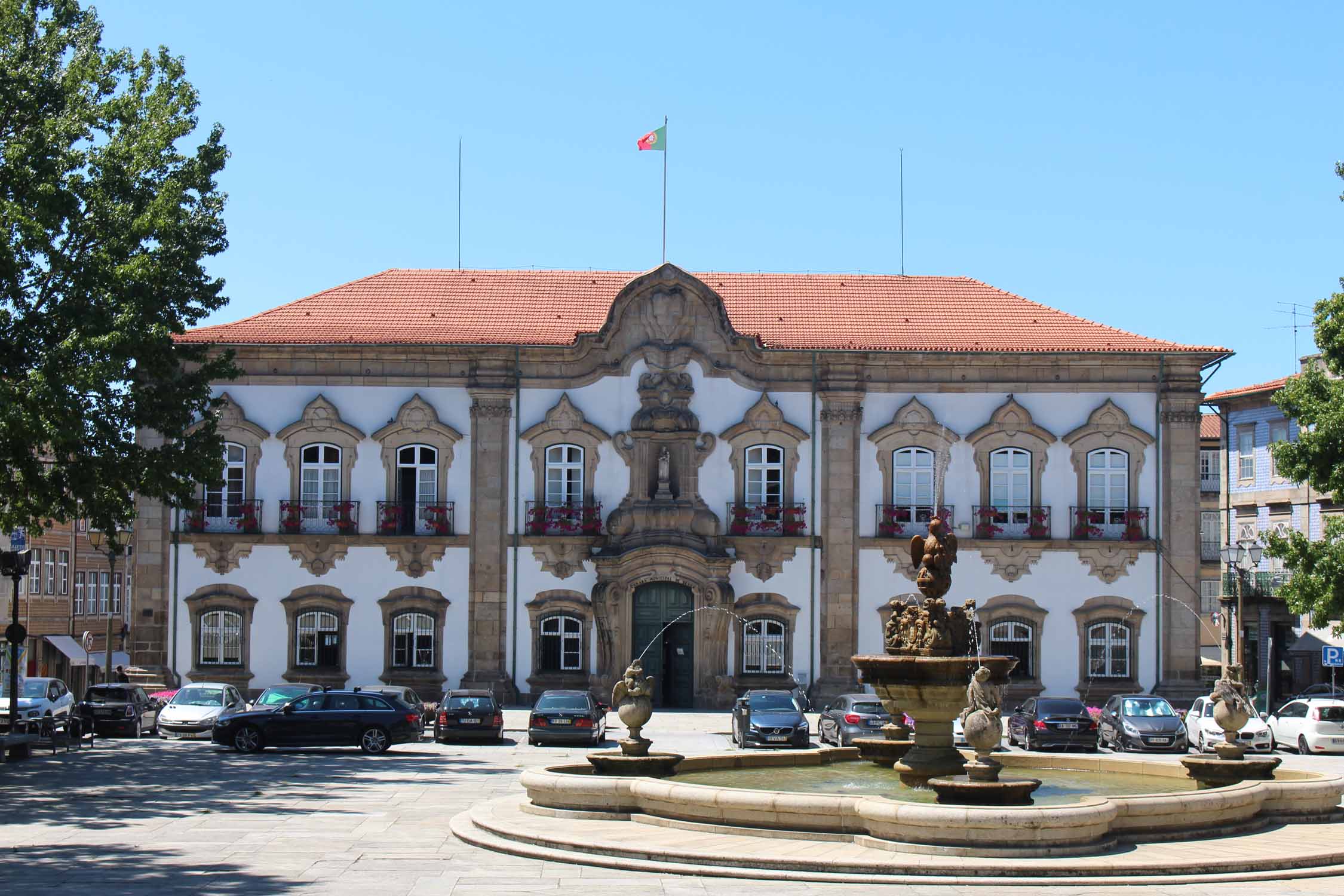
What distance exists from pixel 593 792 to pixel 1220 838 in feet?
23.3

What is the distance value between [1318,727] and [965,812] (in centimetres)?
2309

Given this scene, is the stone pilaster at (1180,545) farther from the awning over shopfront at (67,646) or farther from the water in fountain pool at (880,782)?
the awning over shopfront at (67,646)

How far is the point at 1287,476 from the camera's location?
38.1 metres

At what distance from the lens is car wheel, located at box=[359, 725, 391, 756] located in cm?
3316

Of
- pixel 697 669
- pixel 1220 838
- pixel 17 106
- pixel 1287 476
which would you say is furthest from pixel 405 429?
pixel 1220 838

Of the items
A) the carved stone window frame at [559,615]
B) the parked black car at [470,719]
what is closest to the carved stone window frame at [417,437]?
the carved stone window frame at [559,615]

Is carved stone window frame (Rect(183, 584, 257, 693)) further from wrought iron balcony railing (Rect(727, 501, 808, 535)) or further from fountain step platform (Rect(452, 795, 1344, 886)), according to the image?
fountain step platform (Rect(452, 795, 1344, 886))

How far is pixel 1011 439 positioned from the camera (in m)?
46.8

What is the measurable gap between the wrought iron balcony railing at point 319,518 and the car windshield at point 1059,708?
19.8 m

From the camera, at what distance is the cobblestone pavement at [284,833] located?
16.1m

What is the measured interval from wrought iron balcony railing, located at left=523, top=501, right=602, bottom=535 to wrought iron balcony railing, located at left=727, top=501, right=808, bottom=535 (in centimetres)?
362

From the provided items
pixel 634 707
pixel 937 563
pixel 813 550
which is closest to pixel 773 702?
pixel 813 550

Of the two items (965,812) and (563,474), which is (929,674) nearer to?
(965,812)

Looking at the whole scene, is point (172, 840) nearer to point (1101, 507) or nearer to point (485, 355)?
point (485, 355)
